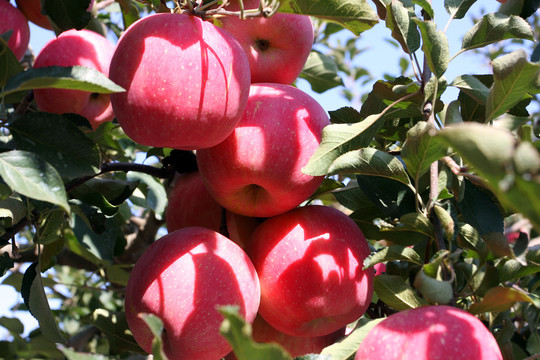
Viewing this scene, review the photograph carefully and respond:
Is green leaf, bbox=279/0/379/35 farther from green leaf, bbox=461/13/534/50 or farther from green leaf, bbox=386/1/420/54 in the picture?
green leaf, bbox=461/13/534/50

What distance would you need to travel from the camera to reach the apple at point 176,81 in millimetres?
1010

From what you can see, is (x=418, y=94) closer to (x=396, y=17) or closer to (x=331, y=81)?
(x=396, y=17)

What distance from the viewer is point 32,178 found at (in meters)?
0.83

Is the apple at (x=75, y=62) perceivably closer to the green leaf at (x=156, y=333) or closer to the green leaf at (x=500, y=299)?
the green leaf at (x=156, y=333)

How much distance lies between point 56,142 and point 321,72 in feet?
4.03

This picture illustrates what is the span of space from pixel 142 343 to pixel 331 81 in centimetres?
125

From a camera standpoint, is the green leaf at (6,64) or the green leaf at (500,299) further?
the green leaf at (6,64)

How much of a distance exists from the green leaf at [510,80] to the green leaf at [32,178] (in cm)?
76

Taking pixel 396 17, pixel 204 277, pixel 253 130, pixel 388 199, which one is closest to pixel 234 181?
pixel 253 130

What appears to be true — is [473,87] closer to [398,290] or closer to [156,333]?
[398,290]

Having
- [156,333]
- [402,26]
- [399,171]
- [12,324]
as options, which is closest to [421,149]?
[399,171]

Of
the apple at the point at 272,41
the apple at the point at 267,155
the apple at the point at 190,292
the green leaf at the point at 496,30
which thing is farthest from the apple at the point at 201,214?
the green leaf at the point at 496,30

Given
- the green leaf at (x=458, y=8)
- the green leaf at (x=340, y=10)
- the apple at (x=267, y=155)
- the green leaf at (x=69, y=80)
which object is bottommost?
the apple at (x=267, y=155)

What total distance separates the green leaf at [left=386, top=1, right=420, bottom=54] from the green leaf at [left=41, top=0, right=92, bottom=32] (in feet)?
2.16
